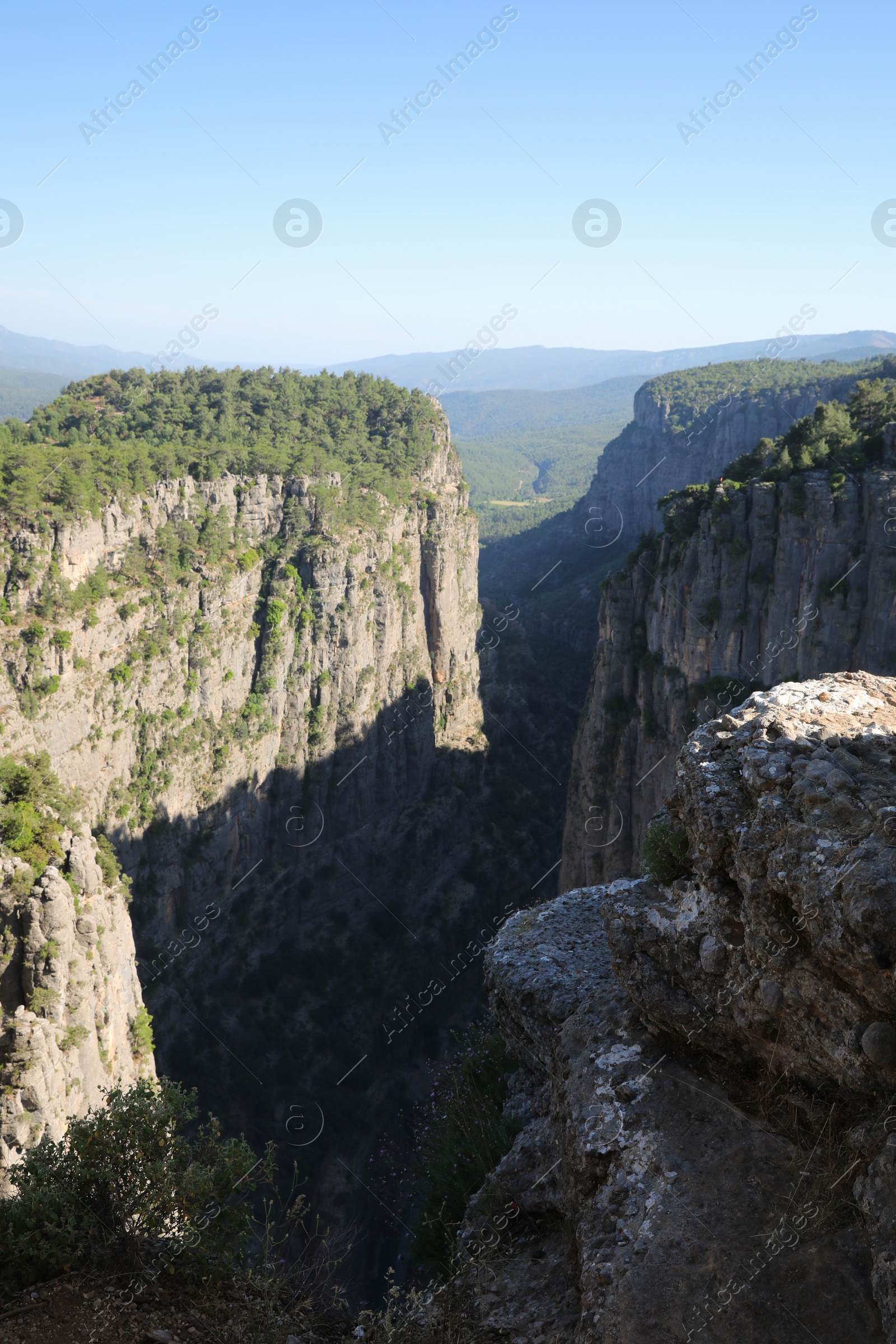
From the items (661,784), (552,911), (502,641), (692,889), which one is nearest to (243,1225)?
(552,911)

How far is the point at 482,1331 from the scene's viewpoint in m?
8.73

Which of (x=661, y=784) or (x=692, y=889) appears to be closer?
(x=692, y=889)

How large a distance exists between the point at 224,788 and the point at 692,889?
43.9m

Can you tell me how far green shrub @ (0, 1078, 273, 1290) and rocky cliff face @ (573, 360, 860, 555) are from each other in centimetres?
8464

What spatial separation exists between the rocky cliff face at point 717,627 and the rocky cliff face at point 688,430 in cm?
5281

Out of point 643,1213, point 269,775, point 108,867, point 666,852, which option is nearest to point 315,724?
point 269,775

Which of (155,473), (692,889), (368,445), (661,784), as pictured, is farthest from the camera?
(368,445)

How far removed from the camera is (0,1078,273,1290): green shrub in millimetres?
10102

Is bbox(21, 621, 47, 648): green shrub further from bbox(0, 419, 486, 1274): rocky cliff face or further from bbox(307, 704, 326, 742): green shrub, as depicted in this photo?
bbox(307, 704, 326, 742): green shrub

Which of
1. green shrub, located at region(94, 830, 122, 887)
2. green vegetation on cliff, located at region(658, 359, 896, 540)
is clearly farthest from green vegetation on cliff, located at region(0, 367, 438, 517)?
green vegetation on cliff, located at region(658, 359, 896, 540)

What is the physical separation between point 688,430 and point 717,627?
8617 centimetres

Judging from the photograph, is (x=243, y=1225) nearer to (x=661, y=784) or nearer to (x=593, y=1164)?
(x=593, y=1164)

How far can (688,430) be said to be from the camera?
11038cm

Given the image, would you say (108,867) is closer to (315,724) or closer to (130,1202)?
(130,1202)
